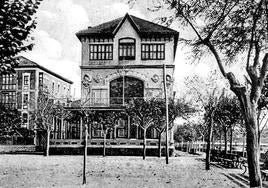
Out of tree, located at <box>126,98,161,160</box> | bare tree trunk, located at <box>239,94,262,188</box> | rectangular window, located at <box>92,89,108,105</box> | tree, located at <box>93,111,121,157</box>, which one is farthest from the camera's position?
rectangular window, located at <box>92,89,108,105</box>

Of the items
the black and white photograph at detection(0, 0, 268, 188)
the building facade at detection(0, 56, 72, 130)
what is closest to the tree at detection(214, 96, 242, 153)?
the black and white photograph at detection(0, 0, 268, 188)

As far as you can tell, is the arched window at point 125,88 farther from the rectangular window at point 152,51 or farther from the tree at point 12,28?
the tree at point 12,28

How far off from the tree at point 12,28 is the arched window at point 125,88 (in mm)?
34190

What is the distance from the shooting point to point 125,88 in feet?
134

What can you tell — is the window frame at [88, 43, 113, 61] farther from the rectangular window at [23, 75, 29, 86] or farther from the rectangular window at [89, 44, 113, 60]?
the rectangular window at [23, 75, 29, 86]

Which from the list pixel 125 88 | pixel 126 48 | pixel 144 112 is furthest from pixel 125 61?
pixel 144 112

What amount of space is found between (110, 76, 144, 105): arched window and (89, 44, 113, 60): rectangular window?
9.34 ft

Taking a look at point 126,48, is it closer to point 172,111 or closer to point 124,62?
point 124,62

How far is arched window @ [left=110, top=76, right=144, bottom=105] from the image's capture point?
40.8m

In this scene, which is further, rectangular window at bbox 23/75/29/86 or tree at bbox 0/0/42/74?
rectangular window at bbox 23/75/29/86

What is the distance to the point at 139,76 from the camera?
4081 centimetres

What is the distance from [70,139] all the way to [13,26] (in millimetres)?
31768

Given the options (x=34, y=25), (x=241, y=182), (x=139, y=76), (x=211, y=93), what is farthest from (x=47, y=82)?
(x=34, y=25)

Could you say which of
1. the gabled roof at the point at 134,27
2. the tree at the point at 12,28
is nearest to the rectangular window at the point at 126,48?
the gabled roof at the point at 134,27
